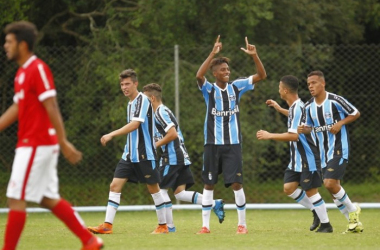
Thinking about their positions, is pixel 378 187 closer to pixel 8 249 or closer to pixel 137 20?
pixel 137 20

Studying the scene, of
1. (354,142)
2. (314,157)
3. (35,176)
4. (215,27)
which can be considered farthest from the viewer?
(215,27)

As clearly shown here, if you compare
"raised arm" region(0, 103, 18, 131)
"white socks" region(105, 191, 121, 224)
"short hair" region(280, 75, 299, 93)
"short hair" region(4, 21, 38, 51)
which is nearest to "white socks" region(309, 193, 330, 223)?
"short hair" region(280, 75, 299, 93)

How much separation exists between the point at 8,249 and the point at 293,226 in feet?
17.1

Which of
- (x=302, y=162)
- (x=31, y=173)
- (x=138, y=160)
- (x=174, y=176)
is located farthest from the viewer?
(x=174, y=176)

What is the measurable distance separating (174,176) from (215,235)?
1.74 metres

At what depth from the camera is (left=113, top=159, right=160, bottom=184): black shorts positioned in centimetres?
952

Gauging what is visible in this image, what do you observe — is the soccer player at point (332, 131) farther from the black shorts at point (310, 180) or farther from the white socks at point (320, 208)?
the black shorts at point (310, 180)

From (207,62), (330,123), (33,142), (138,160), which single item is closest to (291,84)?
(330,123)

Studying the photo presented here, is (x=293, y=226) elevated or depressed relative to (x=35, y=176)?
depressed

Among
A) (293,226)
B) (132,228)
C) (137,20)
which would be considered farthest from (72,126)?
(293,226)

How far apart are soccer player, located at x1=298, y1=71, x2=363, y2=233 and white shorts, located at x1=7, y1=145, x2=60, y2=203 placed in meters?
4.08

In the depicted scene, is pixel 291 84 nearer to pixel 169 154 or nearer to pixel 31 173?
pixel 169 154

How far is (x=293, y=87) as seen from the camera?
33.4 ft

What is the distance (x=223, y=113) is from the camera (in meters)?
9.66
